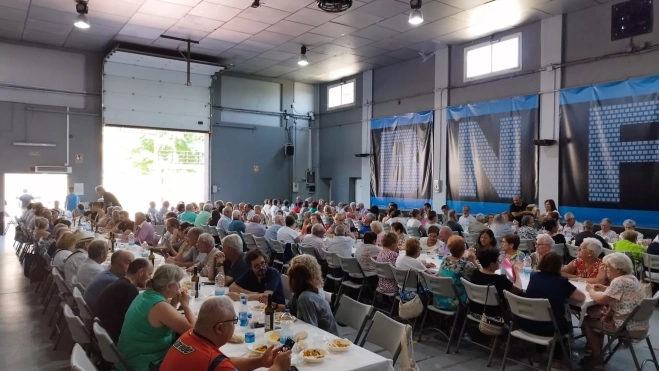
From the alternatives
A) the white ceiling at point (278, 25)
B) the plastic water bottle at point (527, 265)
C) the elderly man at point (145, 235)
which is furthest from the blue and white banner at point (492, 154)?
the elderly man at point (145, 235)

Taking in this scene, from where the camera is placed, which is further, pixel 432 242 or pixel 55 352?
pixel 432 242

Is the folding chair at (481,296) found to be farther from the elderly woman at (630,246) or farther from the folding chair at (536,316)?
the elderly woman at (630,246)

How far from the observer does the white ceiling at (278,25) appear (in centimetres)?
984

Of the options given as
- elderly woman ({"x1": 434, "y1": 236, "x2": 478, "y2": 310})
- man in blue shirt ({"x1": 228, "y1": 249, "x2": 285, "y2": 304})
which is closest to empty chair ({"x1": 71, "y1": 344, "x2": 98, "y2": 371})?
man in blue shirt ({"x1": 228, "y1": 249, "x2": 285, "y2": 304})

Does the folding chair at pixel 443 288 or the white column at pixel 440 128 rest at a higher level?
the white column at pixel 440 128

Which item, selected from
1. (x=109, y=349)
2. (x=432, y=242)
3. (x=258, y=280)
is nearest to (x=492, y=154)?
(x=432, y=242)

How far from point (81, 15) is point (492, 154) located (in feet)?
32.3

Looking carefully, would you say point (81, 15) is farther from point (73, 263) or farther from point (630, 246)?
point (630, 246)

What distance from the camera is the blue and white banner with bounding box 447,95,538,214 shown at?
11.0 metres

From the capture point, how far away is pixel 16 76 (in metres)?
13.1

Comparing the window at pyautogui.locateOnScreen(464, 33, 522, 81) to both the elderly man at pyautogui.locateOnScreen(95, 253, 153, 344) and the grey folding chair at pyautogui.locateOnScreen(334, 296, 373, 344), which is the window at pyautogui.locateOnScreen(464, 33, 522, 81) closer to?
the grey folding chair at pyautogui.locateOnScreen(334, 296, 373, 344)

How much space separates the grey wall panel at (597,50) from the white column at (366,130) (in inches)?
265

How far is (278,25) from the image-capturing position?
11156mm

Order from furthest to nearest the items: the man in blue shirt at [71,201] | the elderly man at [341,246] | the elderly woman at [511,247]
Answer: the man in blue shirt at [71,201]
the elderly man at [341,246]
the elderly woman at [511,247]
